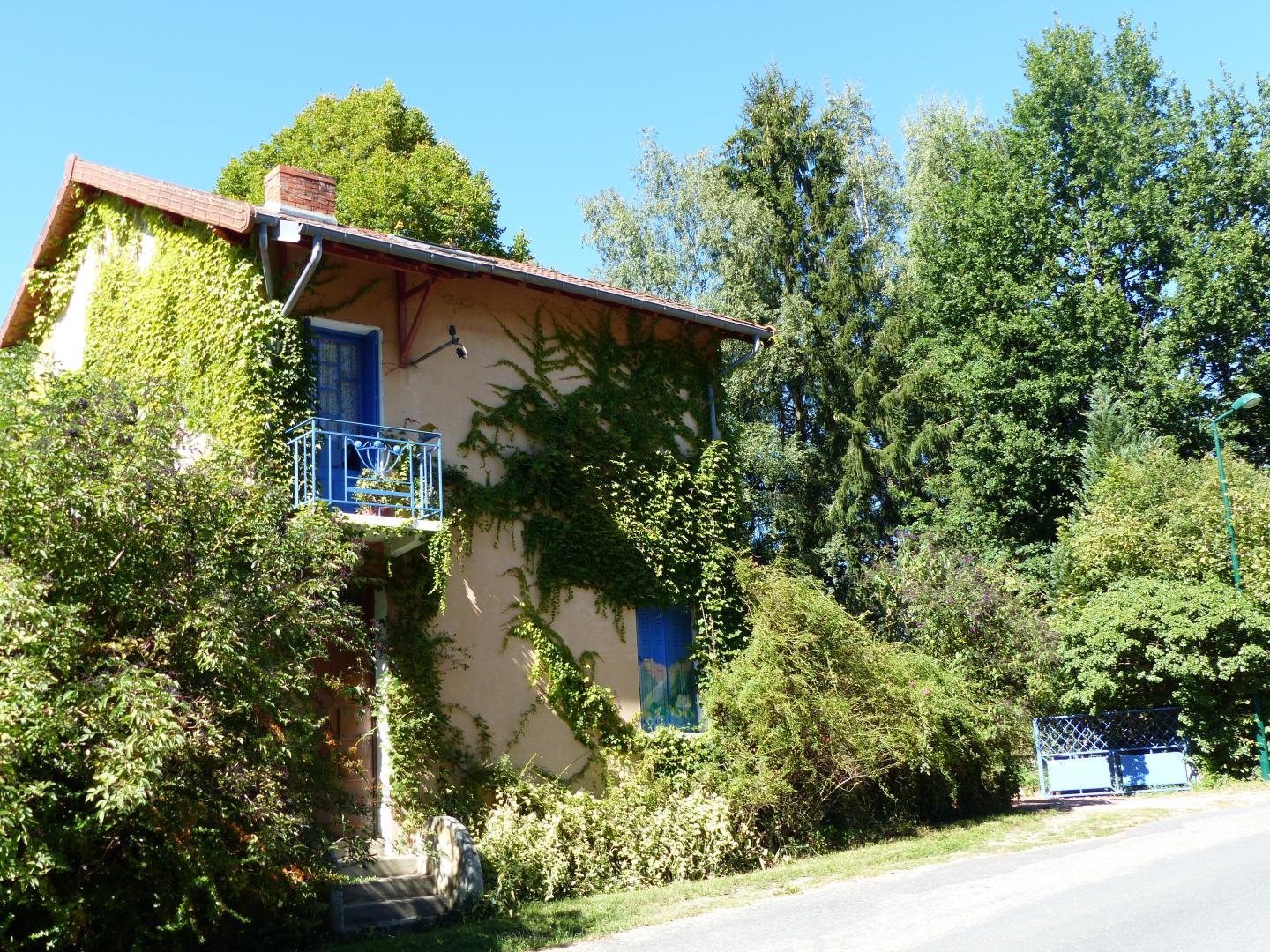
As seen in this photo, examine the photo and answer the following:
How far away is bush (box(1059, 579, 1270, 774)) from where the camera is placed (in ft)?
58.5

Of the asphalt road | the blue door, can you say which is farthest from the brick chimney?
the asphalt road

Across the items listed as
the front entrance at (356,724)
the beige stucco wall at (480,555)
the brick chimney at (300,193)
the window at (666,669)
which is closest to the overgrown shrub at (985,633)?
the window at (666,669)

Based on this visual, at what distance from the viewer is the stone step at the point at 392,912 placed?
32.6ft

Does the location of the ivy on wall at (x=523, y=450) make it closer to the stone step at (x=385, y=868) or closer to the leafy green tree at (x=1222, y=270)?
the stone step at (x=385, y=868)

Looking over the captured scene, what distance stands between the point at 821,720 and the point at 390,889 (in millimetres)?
5271

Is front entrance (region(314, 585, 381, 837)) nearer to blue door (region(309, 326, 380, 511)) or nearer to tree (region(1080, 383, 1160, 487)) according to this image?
blue door (region(309, 326, 380, 511))

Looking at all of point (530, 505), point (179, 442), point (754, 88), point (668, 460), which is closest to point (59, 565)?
point (179, 442)

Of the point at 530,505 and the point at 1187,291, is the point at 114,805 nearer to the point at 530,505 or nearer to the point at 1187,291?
the point at 530,505

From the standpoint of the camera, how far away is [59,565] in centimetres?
775

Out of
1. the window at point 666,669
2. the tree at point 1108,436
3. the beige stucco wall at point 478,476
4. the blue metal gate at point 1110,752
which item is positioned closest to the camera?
the beige stucco wall at point 478,476

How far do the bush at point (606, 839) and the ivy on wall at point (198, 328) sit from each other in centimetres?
480

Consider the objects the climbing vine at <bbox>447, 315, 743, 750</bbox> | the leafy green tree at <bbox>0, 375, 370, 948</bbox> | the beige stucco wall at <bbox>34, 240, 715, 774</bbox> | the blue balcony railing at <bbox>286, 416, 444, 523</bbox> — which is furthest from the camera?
the climbing vine at <bbox>447, 315, 743, 750</bbox>

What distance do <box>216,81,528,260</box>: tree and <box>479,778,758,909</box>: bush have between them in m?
16.5

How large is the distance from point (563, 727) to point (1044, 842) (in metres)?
5.80
